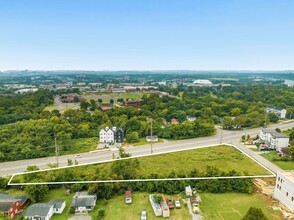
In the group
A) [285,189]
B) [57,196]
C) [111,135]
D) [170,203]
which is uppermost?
[285,189]

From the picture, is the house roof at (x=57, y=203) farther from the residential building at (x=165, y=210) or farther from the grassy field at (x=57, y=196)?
the residential building at (x=165, y=210)

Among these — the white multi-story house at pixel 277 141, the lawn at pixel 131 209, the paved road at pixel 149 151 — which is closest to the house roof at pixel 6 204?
the lawn at pixel 131 209

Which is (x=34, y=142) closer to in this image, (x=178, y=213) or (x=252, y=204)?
(x=178, y=213)

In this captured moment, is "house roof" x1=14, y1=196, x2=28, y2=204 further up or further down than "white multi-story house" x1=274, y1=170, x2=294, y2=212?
further down

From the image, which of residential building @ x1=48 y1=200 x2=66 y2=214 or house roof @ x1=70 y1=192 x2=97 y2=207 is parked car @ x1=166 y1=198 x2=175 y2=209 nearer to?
house roof @ x1=70 y1=192 x2=97 y2=207

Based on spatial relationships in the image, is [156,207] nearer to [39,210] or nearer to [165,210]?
[165,210]

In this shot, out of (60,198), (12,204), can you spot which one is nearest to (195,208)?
(60,198)

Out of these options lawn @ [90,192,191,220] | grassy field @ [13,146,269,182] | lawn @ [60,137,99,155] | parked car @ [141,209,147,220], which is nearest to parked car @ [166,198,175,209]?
lawn @ [90,192,191,220]

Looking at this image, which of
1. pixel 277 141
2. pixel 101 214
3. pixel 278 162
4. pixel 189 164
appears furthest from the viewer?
pixel 277 141
